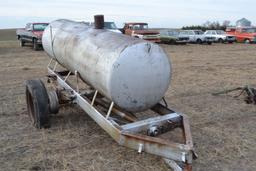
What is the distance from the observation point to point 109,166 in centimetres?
404

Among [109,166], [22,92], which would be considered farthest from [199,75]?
[109,166]

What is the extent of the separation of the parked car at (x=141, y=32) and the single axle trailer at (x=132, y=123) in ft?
57.0

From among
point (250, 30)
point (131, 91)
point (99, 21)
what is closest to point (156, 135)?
point (131, 91)

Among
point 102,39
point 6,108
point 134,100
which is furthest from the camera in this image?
point 6,108

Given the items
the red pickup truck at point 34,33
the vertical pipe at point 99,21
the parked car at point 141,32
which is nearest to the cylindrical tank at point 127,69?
the vertical pipe at point 99,21

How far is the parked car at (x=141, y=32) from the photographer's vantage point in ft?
75.3

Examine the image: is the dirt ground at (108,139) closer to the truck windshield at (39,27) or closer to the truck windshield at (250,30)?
the truck windshield at (39,27)

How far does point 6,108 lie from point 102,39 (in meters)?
2.95

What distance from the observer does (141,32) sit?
23.1m

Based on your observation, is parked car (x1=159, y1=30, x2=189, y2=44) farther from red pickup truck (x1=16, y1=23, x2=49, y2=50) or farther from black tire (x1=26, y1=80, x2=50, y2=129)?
black tire (x1=26, y1=80, x2=50, y2=129)

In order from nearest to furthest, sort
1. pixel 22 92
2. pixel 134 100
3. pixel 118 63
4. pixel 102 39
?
1. pixel 118 63
2. pixel 134 100
3. pixel 102 39
4. pixel 22 92

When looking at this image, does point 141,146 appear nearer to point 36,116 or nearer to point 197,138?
point 197,138

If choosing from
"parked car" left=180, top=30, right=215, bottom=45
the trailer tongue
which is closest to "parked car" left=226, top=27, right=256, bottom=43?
"parked car" left=180, top=30, right=215, bottom=45

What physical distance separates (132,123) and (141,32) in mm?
19731
